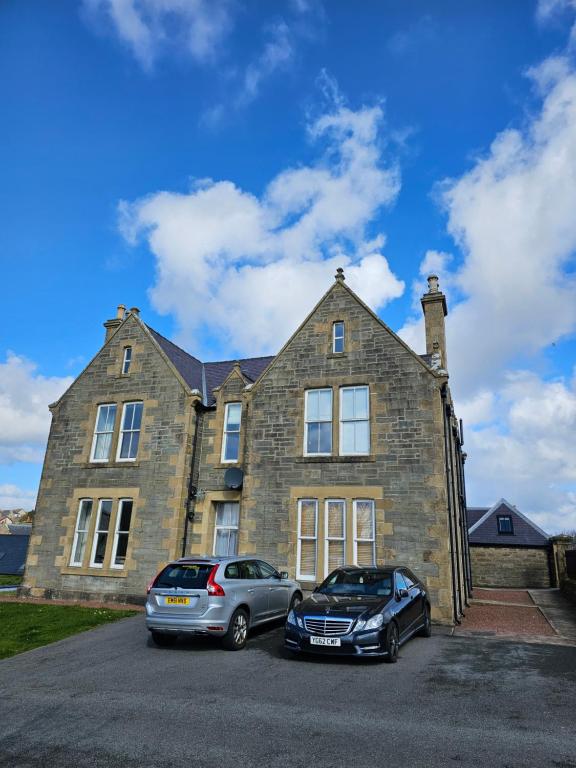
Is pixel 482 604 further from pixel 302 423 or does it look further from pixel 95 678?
pixel 95 678

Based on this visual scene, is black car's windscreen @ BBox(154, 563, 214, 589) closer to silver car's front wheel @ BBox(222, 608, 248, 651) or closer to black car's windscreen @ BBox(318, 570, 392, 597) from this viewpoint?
silver car's front wheel @ BBox(222, 608, 248, 651)

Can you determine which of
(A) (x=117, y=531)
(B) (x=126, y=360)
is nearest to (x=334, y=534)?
(A) (x=117, y=531)

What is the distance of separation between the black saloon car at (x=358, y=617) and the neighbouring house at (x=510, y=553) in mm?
21947

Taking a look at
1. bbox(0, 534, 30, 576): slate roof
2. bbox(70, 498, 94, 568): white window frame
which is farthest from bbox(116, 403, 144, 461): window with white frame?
bbox(0, 534, 30, 576): slate roof

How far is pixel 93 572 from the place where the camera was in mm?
18094

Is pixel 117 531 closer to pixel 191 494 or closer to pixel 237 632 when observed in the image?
pixel 191 494

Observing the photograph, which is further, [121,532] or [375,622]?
[121,532]

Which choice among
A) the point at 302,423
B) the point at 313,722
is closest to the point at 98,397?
the point at 302,423

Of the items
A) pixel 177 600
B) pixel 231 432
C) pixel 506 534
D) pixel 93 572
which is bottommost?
pixel 177 600

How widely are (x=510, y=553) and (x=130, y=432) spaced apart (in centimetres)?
2350

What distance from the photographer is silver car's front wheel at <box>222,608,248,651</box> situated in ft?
34.7

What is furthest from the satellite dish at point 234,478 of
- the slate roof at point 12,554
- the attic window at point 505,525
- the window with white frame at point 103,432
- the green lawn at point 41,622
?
the attic window at point 505,525

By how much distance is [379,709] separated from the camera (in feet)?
23.1

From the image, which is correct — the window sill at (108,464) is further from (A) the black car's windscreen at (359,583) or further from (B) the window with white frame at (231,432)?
(A) the black car's windscreen at (359,583)
